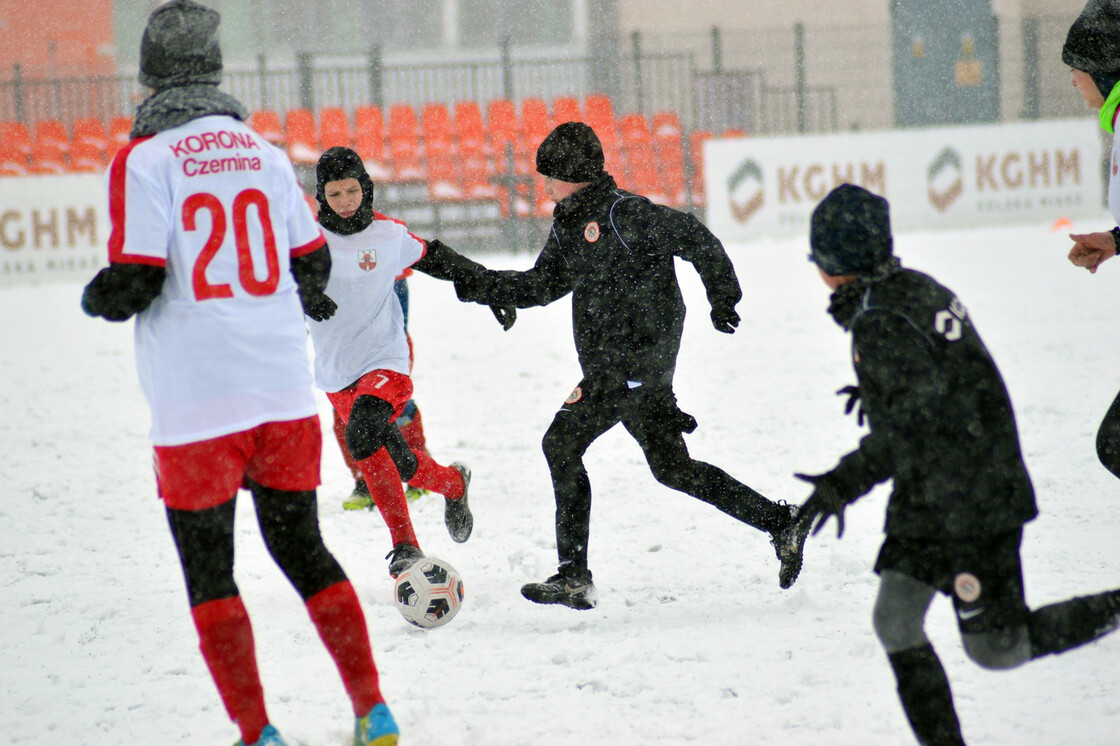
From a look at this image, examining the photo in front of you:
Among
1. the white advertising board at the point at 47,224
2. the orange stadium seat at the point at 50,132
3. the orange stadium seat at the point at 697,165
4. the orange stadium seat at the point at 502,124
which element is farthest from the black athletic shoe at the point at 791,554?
the orange stadium seat at the point at 50,132

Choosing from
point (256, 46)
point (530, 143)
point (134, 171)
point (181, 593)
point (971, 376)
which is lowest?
point (181, 593)

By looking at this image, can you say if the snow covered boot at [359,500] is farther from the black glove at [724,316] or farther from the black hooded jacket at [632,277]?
the black glove at [724,316]

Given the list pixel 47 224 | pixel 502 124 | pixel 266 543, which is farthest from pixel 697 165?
pixel 266 543

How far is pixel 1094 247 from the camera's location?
11.7ft

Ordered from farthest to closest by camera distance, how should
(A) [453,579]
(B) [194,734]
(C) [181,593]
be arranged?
(C) [181,593]
(A) [453,579]
(B) [194,734]

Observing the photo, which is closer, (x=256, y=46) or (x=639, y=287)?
(x=639, y=287)

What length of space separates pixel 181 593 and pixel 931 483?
A: 2966 millimetres

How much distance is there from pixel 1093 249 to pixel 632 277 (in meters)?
1.52

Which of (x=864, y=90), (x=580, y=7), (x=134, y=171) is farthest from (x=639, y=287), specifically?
(x=580, y=7)

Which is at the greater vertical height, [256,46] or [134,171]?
[256,46]

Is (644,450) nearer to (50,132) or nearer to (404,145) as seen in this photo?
(404,145)

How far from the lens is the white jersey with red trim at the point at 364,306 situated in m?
4.12

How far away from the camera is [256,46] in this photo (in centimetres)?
2352

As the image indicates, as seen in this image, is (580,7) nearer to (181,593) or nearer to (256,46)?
(256,46)
